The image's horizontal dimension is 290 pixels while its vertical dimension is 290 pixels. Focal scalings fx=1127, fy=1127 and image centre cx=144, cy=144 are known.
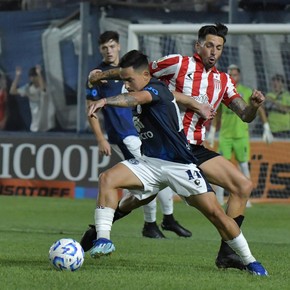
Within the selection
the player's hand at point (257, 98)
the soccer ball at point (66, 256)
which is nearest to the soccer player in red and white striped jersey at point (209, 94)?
the player's hand at point (257, 98)

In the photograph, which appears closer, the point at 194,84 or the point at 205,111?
the point at 205,111

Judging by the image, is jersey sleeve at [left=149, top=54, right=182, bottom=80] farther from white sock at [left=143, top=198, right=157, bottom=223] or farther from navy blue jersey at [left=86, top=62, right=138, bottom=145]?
white sock at [left=143, top=198, right=157, bottom=223]

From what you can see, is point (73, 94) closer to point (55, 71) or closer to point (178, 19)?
point (55, 71)

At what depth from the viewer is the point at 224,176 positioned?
381 inches

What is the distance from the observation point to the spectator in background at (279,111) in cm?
1950

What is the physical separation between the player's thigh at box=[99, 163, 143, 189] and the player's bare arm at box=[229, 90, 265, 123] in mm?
1172

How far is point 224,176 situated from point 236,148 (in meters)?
8.40

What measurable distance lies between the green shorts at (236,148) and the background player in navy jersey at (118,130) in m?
5.17

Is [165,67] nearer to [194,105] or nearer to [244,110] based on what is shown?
[194,105]

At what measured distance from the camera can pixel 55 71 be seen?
21.9 meters

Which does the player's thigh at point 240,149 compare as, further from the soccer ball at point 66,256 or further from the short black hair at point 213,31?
the soccer ball at point 66,256

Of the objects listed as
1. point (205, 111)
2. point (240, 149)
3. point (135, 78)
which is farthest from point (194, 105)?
point (240, 149)

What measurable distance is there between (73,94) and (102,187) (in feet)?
42.3

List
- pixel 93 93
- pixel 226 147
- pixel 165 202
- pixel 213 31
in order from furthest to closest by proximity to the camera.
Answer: pixel 226 147, pixel 165 202, pixel 93 93, pixel 213 31
